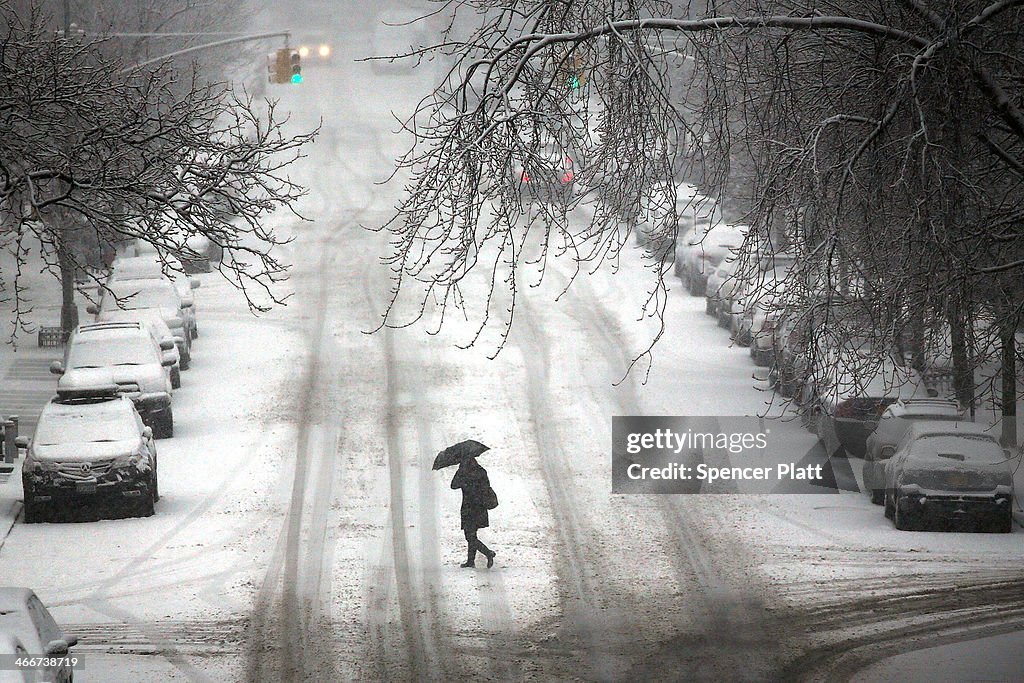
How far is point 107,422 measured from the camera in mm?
19391

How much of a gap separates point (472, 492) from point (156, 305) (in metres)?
15.5

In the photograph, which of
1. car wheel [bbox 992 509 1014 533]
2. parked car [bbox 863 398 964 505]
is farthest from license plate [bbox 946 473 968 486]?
parked car [bbox 863 398 964 505]

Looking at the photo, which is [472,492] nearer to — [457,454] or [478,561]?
[457,454]

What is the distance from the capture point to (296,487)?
66.1 feet

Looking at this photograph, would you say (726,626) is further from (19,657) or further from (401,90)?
(401,90)

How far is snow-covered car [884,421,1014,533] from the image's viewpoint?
58.7ft

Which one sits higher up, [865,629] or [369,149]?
[369,149]

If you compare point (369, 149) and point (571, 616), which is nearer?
point (571, 616)

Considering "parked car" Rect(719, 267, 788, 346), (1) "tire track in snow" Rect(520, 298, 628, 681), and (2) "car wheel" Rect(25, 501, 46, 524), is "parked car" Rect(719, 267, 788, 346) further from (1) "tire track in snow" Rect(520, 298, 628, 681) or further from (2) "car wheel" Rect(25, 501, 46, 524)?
(2) "car wheel" Rect(25, 501, 46, 524)

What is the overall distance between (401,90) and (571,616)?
57011 millimetres

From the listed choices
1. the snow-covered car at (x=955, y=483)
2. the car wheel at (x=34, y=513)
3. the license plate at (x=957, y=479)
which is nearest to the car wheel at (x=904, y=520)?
the snow-covered car at (x=955, y=483)

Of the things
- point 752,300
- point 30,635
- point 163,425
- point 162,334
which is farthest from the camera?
point 162,334

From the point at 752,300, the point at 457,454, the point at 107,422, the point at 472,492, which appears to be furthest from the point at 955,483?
the point at 107,422

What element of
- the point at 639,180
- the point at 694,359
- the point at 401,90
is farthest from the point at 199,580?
the point at 401,90
